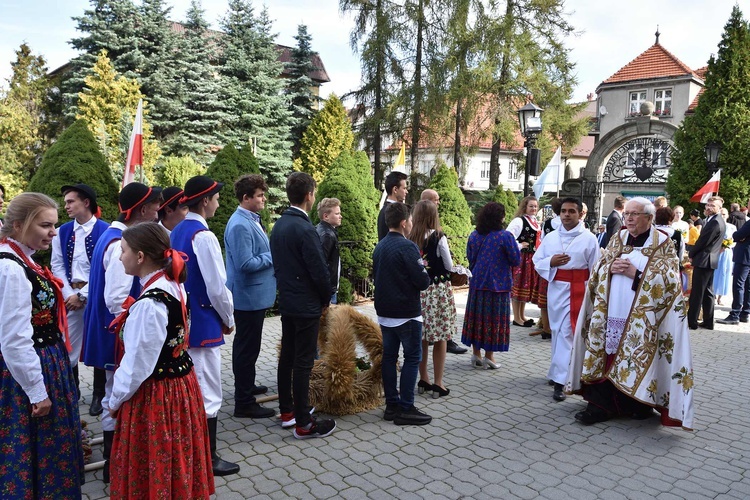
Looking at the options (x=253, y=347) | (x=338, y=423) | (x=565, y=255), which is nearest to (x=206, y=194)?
(x=253, y=347)

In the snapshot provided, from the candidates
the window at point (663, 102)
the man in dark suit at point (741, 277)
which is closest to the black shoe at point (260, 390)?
the man in dark suit at point (741, 277)

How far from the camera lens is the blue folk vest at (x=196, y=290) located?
12.3ft

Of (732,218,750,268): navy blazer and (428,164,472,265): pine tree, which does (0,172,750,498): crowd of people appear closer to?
(732,218,750,268): navy blazer

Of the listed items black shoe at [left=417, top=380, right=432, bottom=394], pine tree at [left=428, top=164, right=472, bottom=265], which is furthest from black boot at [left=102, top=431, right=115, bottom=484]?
pine tree at [left=428, top=164, right=472, bottom=265]

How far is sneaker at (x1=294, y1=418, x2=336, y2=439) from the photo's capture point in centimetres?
444

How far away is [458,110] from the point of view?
78.6 ft

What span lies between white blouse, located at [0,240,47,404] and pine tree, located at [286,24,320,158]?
1234 inches

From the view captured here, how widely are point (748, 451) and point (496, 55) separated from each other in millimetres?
20752

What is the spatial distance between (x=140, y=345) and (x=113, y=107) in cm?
2757

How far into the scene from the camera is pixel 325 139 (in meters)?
30.2

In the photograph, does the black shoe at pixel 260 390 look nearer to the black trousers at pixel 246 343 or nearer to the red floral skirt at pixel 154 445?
the black trousers at pixel 246 343

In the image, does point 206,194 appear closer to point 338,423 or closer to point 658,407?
point 338,423

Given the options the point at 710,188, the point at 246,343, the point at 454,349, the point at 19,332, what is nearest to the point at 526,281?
the point at 454,349

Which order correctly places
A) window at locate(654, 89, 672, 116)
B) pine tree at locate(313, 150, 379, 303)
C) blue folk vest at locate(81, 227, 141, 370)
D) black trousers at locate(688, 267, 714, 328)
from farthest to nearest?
window at locate(654, 89, 672, 116) → pine tree at locate(313, 150, 379, 303) → black trousers at locate(688, 267, 714, 328) → blue folk vest at locate(81, 227, 141, 370)
